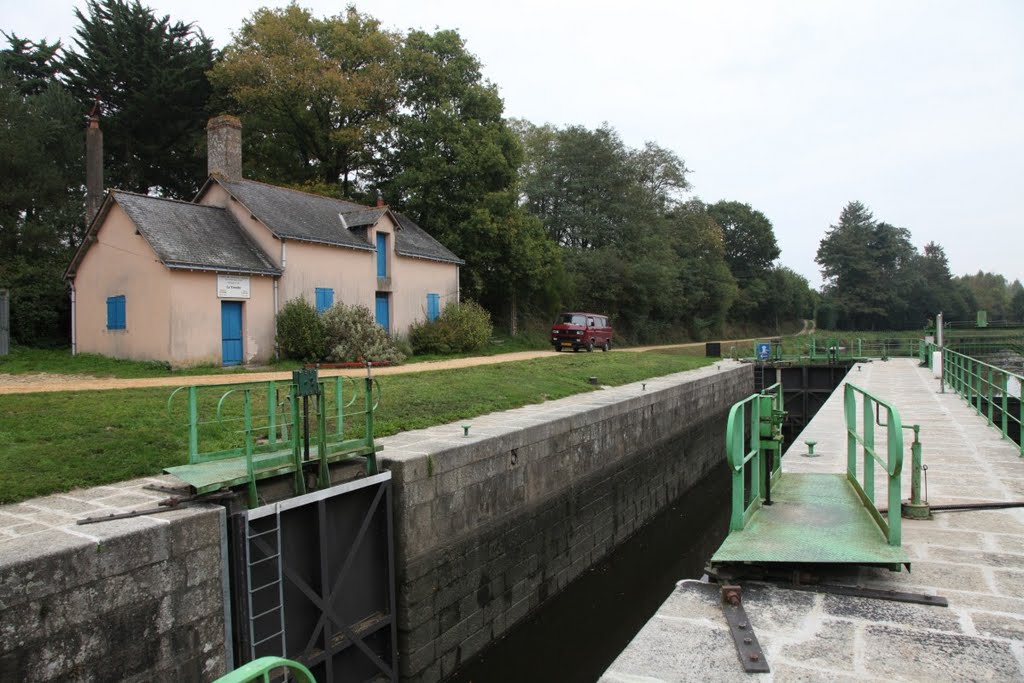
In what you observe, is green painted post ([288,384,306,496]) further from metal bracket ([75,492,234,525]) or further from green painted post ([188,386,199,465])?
green painted post ([188,386,199,465])

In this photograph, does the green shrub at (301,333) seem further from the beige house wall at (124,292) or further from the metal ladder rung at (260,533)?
the metal ladder rung at (260,533)

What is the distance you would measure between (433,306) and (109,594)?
19.7 metres

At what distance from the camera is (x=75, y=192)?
25297 millimetres

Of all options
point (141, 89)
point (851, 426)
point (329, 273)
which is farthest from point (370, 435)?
point (141, 89)

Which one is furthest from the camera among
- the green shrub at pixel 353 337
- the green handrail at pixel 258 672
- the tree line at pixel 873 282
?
the tree line at pixel 873 282

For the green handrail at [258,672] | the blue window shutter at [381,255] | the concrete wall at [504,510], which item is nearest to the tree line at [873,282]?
the blue window shutter at [381,255]

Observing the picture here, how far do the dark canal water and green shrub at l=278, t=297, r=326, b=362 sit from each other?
381 inches

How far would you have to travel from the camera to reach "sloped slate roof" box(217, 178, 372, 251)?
18.9 meters

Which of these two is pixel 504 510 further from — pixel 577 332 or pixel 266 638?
pixel 577 332

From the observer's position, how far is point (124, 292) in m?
17.0

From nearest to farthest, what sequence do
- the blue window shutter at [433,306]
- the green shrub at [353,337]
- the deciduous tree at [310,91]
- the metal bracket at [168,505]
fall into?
the metal bracket at [168,505]
the green shrub at [353,337]
the blue window shutter at [433,306]
the deciduous tree at [310,91]

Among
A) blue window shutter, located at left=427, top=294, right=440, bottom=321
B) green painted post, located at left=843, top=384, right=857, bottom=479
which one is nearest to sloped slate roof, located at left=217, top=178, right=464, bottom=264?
blue window shutter, located at left=427, top=294, right=440, bottom=321

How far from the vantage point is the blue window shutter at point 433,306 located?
23523mm

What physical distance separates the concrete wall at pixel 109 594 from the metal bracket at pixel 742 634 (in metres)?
3.63
